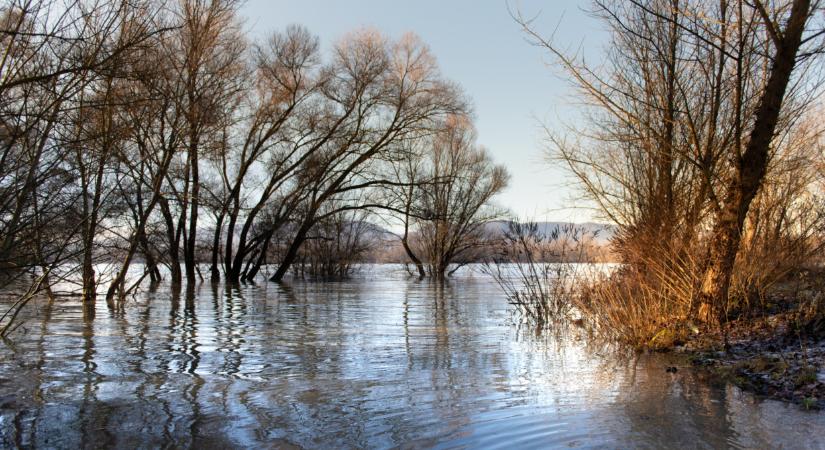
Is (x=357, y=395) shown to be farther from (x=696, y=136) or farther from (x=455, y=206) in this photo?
(x=455, y=206)

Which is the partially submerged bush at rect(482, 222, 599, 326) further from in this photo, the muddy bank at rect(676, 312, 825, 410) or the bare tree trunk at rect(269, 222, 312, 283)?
the bare tree trunk at rect(269, 222, 312, 283)

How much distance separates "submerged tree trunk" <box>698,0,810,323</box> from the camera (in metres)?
8.59

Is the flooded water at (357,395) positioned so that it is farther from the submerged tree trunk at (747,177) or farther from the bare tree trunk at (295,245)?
the bare tree trunk at (295,245)

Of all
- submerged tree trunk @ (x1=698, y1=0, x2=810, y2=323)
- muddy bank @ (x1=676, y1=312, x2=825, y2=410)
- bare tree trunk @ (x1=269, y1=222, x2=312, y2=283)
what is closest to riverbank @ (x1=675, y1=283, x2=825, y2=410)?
muddy bank @ (x1=676, y1=312, x2=825, y2=410)

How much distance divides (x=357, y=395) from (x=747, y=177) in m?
6.45

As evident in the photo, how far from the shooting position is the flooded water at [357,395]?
183 inches

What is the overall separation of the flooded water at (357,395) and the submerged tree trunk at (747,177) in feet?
6.98

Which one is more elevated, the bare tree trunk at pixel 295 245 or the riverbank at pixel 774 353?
the bare tree trunk at pixel 295 245

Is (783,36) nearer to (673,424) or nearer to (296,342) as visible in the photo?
(673,424)

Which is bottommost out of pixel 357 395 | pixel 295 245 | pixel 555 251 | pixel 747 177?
pixel 357 395

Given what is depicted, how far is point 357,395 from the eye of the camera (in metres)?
6.00

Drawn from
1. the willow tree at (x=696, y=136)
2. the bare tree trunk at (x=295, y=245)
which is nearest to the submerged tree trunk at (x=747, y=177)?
the willow tree at (x=696, y=136)

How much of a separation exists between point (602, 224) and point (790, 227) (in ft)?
10.9

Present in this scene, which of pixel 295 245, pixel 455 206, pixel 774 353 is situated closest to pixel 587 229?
pixel 774 353
